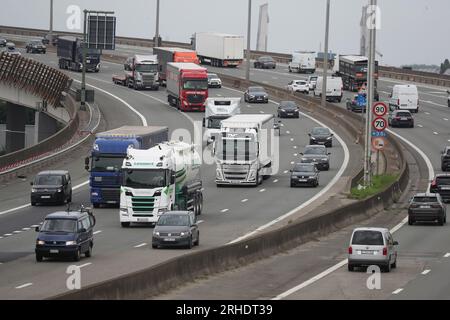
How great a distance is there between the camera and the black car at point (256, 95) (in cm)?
12150

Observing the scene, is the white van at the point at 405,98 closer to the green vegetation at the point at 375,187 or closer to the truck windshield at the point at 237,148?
the green vegetation at the point at 375,187

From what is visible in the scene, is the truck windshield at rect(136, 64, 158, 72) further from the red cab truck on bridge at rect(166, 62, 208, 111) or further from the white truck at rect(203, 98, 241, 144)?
the white truck at rect(203, 98, 241, 144)

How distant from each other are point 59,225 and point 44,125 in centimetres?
7415

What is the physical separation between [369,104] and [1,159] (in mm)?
21550

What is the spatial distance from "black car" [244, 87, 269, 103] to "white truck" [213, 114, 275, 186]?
45.2m

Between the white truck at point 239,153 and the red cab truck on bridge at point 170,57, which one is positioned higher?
the red cab truck on bridge at point 170,57

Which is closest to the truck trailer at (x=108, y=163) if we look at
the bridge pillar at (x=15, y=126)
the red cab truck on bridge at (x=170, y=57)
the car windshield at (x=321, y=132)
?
the car windshield at (x=321, y=132)

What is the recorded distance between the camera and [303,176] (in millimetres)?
75125

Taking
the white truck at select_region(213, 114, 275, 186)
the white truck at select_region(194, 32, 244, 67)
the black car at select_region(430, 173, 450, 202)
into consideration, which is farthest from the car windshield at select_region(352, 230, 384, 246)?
the white truck at select_region(194, 32, 244, 67)

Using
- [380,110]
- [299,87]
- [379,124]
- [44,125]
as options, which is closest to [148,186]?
[379,124]

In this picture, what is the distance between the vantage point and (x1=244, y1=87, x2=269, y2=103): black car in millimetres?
121500

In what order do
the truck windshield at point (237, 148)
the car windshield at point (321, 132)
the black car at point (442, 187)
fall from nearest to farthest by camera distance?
the black car at point (442, 187) < the truck windshield at point (237, 148) < the car windshield at point (321, 132)

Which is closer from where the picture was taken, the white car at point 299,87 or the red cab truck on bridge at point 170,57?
the red cab truck on bridge at point 170,57

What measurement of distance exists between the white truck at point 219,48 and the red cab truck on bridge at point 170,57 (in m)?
21.9
